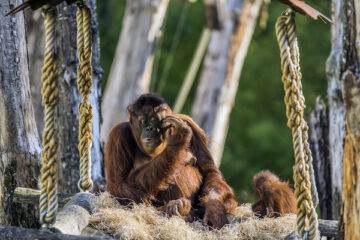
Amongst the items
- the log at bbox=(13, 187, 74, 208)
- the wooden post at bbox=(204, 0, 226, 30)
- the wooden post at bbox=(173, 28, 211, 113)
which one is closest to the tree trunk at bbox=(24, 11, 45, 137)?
the wooden post at bbox=(173, 28, 211, 113)

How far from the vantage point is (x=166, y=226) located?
3.44 meters

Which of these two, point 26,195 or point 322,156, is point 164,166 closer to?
point 26,195

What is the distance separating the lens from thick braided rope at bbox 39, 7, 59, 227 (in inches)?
109

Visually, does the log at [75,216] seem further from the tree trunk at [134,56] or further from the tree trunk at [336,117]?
the tree trunk at [134,56]

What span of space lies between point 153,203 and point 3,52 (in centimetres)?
150

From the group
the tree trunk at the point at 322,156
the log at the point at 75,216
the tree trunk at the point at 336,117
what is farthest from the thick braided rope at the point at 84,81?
the tree trunk at the point at 322,156

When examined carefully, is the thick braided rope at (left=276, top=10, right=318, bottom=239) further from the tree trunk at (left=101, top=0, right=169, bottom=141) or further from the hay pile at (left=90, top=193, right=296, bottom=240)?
the tree trunk at (left=101, top=0, right=169, bottom=141)

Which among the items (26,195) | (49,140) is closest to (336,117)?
(26,195)

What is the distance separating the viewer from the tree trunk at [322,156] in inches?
228

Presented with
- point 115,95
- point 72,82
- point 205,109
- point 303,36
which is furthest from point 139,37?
point 303,36

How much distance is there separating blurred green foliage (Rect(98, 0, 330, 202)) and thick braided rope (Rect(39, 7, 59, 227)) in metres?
13.1

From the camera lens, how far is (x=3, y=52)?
410 cm

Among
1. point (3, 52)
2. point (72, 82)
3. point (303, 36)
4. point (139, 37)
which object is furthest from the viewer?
point (303, 36)

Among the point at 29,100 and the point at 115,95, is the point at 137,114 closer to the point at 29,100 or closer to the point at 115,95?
the point at 29,100
